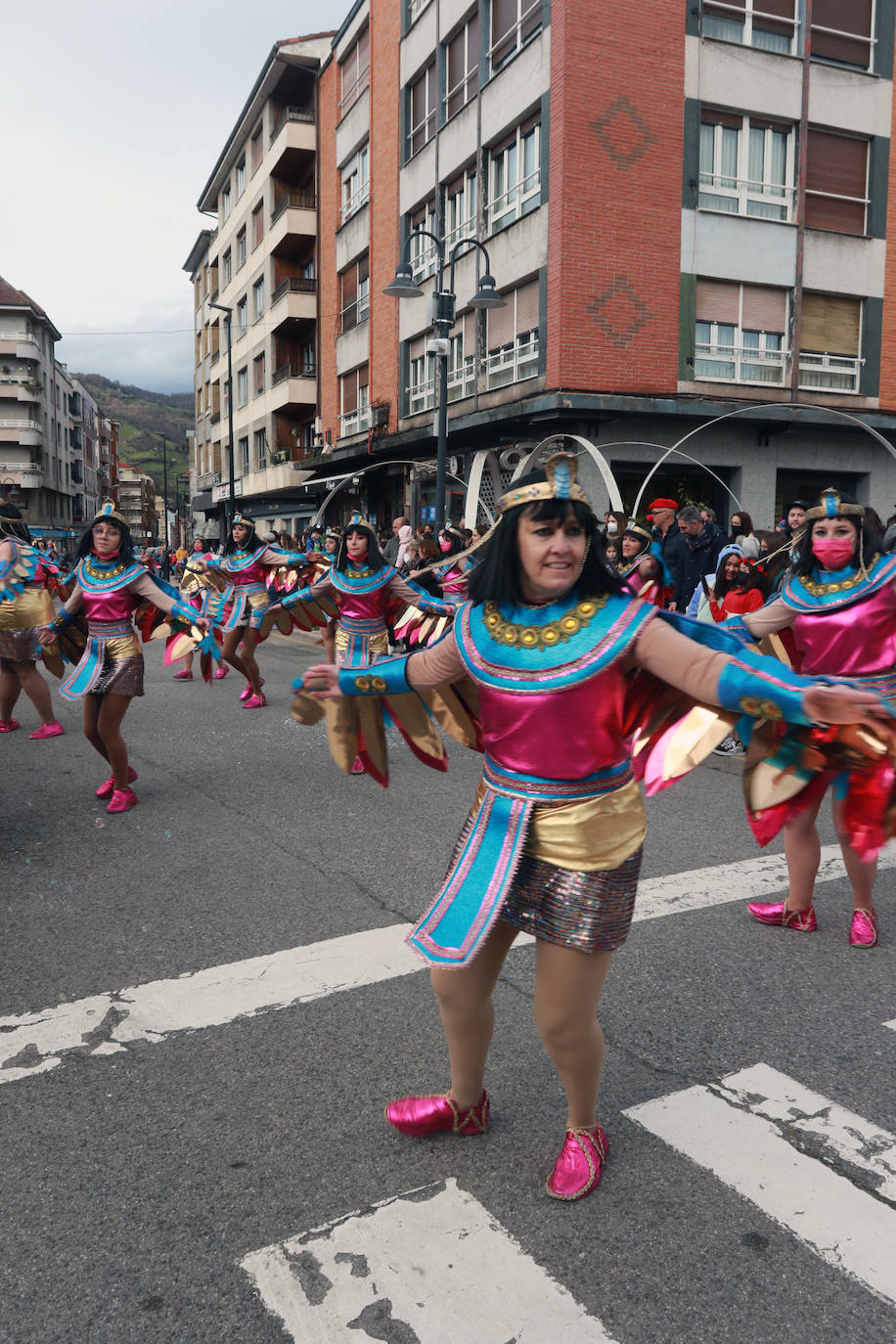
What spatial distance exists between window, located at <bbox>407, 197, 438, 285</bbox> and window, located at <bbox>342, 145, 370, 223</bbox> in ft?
13.7

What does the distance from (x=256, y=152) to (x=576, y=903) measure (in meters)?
42.4

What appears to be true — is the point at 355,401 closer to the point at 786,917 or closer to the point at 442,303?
the point at 442,303

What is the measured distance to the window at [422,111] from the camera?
23266mm

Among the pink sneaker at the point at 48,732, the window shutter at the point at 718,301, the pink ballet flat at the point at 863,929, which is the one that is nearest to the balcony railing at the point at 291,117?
the window shutter at the point at 718,301

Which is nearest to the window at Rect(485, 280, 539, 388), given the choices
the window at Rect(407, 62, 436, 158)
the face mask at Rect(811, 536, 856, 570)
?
the window at Rect(407, 62, 436, 158)

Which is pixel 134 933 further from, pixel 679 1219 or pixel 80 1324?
pixel 679 1219

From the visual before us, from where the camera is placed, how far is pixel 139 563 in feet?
22.0

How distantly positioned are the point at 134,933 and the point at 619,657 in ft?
9.56

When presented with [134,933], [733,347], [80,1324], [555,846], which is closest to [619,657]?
[555,846]

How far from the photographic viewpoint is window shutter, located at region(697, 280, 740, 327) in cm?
1856

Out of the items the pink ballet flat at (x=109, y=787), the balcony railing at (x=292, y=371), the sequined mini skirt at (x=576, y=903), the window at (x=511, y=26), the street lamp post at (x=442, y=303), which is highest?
the window at (x=511, y=26)

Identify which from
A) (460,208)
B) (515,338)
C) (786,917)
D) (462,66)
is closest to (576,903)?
(786,917)

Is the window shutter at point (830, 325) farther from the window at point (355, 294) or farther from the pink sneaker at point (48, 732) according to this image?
the pink sneaker at point (48, 732)

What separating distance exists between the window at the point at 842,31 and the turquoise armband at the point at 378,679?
2095 cm
